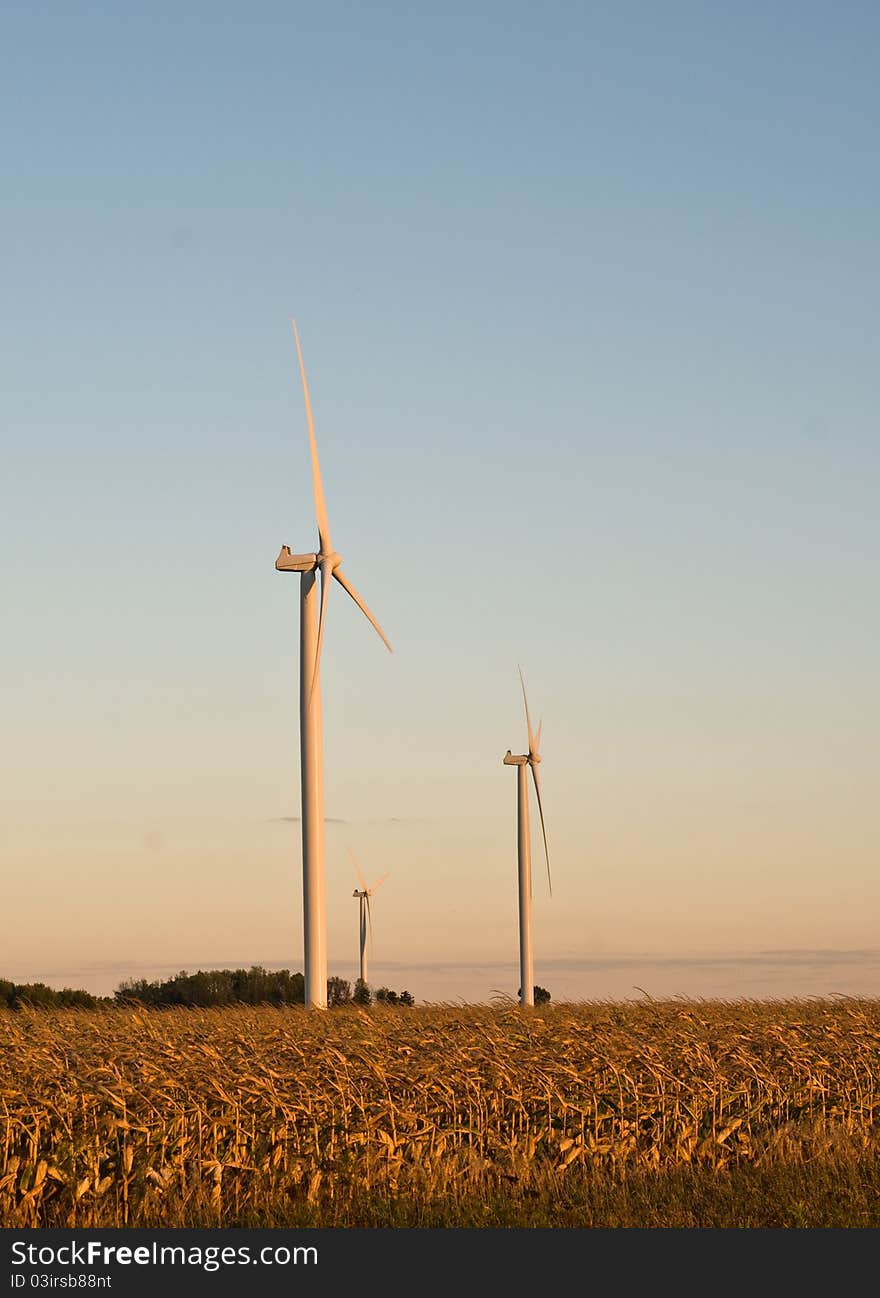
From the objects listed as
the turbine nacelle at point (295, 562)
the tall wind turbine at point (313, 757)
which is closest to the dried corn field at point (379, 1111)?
the tall wind turbine at point (313, 757)

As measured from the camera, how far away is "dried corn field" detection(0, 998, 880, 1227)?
21.3 m

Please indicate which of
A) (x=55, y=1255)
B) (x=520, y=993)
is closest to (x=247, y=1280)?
(x=55, y=1255)

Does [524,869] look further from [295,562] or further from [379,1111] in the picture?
[379,1111]

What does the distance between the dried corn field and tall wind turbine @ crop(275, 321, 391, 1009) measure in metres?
13.2

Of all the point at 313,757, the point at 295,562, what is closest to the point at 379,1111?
the point at 313,757

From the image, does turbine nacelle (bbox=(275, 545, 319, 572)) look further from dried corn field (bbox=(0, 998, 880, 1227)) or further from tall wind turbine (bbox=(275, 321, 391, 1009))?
dried corn field (bbox=(0, 998, 880, 1227))

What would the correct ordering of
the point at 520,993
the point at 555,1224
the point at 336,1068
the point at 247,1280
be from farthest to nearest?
the point at 520,993
the point at 336,1068
the point at 555,1224
the point at 247,1280

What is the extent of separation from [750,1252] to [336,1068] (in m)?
9.01

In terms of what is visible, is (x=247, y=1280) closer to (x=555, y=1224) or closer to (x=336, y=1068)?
(x=555, y=1224)

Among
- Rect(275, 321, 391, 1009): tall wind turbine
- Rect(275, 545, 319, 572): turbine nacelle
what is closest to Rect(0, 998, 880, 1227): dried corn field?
Rect(275, 321, 391, 1009): tall wind turbine

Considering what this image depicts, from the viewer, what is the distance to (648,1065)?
2823 centimetres

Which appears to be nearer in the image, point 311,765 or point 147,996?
point 311,765

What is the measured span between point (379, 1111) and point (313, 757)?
2535 cm

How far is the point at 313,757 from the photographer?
48.9 metres
